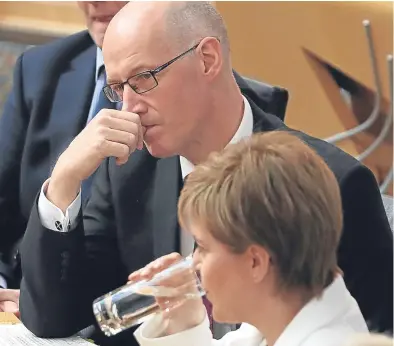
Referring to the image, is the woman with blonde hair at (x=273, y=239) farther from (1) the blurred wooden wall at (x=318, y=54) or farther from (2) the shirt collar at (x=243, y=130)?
(1) the blurred wooden wall at (x=318, y=54)

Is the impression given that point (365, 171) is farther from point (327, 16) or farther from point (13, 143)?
point (327, 16)

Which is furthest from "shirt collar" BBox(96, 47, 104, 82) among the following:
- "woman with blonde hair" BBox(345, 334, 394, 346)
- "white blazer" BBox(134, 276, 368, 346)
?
"woman with blonde hair" BBox(345, 334, 394, 346)

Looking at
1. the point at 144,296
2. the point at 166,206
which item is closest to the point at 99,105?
the point at 166,206

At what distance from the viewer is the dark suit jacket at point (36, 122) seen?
1.79 metres

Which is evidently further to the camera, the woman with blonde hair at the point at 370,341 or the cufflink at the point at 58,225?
the cufflink at the point at 58,225

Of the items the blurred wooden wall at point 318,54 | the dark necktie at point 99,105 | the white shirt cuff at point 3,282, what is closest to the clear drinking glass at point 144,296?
the dark necktie at point 99,105

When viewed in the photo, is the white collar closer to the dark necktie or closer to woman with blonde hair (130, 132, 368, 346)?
woman with blonde hair (130, 132, 368, 346)

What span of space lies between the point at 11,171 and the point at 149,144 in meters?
0.55

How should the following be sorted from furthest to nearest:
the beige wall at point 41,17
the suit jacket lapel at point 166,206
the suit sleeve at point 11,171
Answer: the beige wall at point 41,17, the suit sleeve at point 11,171, the suit jacket lapel at point 166,206

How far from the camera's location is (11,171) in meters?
1.81

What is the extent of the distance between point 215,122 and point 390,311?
0.43 metres

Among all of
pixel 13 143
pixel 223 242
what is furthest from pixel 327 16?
pixel 223 242

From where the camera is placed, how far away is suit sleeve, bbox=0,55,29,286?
5.86ft

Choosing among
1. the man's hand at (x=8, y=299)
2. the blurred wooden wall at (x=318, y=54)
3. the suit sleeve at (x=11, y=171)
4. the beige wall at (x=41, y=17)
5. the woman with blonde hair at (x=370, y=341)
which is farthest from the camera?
the beige wall at (x=41, y=17)
